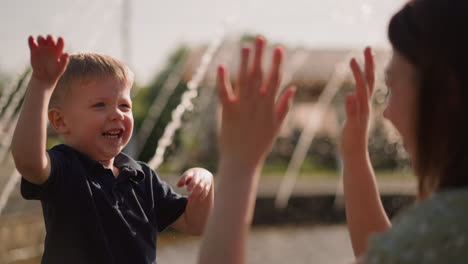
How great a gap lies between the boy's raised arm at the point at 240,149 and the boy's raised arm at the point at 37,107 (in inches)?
26.2

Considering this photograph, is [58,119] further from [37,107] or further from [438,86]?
[438,86]

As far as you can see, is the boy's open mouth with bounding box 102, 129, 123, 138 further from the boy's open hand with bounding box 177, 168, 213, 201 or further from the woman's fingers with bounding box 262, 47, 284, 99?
the woman's fingers with bounding box 262, 47, 284, 99

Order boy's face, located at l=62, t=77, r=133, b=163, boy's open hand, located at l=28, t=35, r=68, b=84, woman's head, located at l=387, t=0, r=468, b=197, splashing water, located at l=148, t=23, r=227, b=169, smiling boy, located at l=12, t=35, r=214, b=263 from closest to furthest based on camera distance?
woman's head, located at l=387, t=0, r=468, b=197 → boy's open hand, located at l=28, t=35, r=68, b=84 → smiling boy, located at l=12, t=35, r=214, b=263 → boy's face, located at l=62, t=77, r=133, b=163 → splashing water, located at l=148, t=23, r=227, b=169

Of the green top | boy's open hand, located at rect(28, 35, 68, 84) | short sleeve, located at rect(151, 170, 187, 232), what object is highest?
boy's open hand, located at rect(28, 35, 68, 84)

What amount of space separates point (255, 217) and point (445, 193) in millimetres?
8845

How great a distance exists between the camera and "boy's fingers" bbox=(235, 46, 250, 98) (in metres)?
1.31

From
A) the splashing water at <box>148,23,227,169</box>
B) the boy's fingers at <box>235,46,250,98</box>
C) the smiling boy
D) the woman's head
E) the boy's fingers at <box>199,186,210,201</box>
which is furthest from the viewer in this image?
the splashing water at <box>148,23,227,169</box>

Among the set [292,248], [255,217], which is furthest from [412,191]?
[292,248]

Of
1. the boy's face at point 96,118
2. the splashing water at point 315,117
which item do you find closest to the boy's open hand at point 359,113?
the boy's face at point 96,118

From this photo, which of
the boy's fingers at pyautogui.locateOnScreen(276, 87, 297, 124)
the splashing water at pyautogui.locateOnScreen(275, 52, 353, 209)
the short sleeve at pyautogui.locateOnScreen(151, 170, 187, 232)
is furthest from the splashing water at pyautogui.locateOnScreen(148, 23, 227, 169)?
the splashing water at pyautogui.locateOnScreen(275, 52, 353, 209)

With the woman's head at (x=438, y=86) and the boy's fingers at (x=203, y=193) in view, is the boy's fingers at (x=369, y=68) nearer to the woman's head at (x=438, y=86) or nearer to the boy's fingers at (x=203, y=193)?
the woman's head at (x=438, y=86)

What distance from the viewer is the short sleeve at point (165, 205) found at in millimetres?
2373

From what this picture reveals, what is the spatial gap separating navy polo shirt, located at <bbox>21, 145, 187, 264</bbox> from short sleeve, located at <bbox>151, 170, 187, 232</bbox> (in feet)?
0.33

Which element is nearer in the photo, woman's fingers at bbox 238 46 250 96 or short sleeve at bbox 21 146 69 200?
woman's fingers at bbox 238 46 250 96
